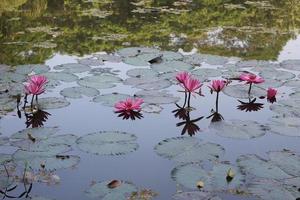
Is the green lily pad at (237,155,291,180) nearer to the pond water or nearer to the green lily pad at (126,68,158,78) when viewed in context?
the pond water

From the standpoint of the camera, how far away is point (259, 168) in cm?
269

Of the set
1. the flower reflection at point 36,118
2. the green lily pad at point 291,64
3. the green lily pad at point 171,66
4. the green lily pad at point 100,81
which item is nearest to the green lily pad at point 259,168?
the flower reflection at point 36,118

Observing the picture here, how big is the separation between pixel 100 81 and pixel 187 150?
5.12 ft

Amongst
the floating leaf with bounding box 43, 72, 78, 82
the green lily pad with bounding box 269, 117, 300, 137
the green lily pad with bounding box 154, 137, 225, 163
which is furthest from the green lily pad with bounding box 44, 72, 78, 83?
the green lily pad with bounding box 269, 117, 300, 137

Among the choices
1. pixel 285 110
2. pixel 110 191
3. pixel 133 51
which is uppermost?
pixel 133 51

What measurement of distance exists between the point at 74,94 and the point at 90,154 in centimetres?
112

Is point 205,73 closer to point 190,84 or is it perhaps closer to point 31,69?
point 190,84

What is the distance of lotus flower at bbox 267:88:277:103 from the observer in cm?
378

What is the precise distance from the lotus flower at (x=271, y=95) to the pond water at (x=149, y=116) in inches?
3.3

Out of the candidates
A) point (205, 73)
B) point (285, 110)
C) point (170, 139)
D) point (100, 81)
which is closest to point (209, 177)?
point (170, 139)

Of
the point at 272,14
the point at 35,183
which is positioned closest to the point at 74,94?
the point at 35,183

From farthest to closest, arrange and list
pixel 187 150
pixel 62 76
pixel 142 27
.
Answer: pixel 142 27 < pixel 62 76 < pixel 187 150

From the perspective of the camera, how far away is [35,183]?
249 centimetres

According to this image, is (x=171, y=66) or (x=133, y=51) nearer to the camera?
(x=171, y=66)
